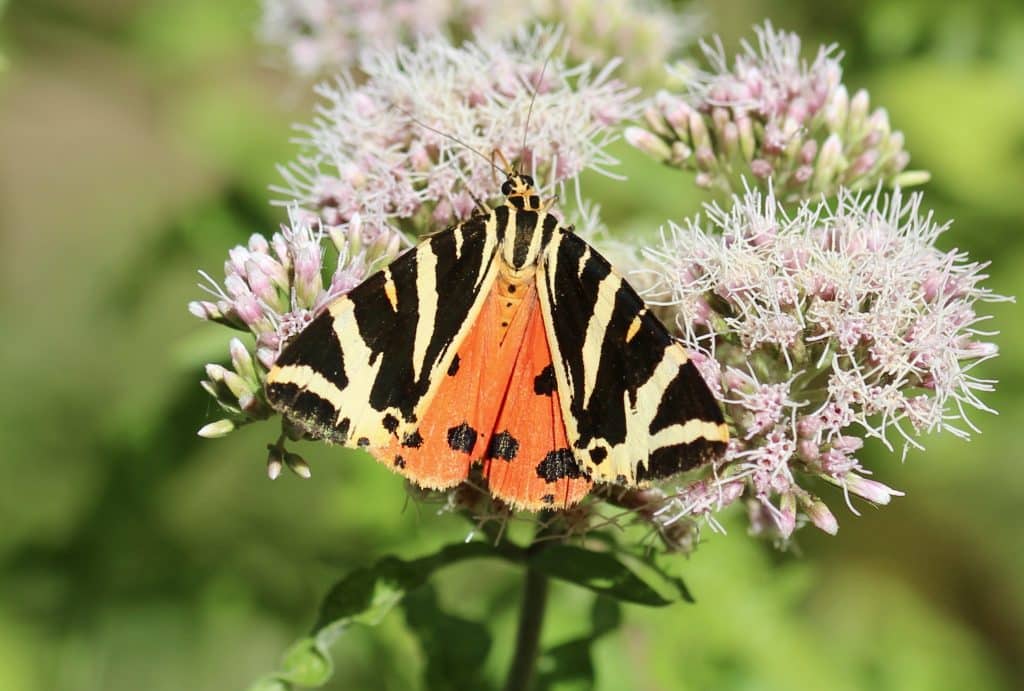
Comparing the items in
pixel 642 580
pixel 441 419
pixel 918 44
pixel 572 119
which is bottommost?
pixel 642 580

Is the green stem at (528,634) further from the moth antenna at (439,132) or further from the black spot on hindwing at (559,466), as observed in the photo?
the moth antenna at (439,132)

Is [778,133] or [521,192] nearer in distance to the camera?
[521,192]

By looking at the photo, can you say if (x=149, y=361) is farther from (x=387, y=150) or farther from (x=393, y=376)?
(x=393, y=376)

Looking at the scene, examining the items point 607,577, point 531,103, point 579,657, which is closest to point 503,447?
point 607,577

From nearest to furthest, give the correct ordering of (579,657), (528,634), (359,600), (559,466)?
(559,466), (359,600), (528,634), (579,657)

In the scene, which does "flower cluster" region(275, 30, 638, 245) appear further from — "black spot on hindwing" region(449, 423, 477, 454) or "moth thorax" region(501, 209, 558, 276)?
"black spot on hindwing" region(449, 423, 477, 454)

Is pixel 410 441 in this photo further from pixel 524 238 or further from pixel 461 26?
pixel 461 26

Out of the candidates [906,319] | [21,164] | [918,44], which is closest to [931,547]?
[918,44]

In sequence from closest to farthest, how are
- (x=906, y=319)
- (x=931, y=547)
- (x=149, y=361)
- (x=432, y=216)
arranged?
1. (x=906, y=319)
2. (x=432, y=216)
3. (x=149, y=361)
4. (x=931, y=547)
